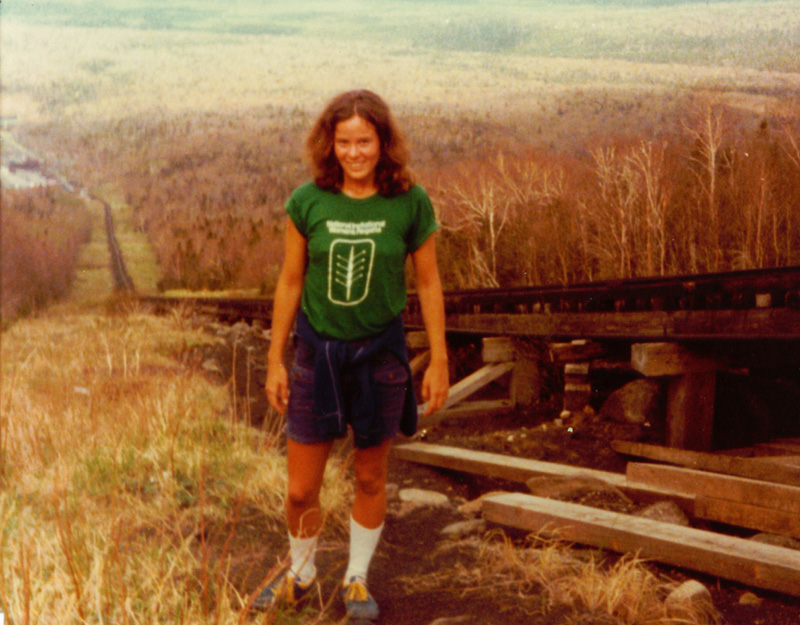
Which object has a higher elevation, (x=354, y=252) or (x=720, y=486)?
(x=354, y=252)

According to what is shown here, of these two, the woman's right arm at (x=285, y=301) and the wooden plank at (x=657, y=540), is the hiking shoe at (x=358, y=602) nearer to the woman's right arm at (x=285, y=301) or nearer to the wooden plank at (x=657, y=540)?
the woman's right arm at (x=285, y=301)

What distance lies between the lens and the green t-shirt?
271cm

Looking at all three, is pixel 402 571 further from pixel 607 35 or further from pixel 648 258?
pixel 607 35

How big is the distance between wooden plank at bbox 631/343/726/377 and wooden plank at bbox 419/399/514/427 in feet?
7.15

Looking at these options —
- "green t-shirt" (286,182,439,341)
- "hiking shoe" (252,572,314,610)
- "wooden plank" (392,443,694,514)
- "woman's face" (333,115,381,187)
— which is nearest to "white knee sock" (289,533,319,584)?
"hiking shoe" (252,572,314,610)

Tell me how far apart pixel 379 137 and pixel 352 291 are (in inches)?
19.1

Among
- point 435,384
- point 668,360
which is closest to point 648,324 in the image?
point 668,360

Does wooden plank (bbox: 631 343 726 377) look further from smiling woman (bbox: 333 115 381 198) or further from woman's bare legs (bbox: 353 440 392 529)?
smiling woman (bbox: 333 115 381 198)

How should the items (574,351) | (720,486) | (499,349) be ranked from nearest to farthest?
(720,486)
(574,351)
(499,349)

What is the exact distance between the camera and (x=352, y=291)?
2742 mm

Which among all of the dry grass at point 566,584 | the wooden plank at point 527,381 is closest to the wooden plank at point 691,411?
the dry grass at point 566,584

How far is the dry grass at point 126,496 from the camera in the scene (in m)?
2.76

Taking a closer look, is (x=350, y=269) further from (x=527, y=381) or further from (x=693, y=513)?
(x=527, y=381)

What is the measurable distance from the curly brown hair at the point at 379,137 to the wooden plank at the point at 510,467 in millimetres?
2439
